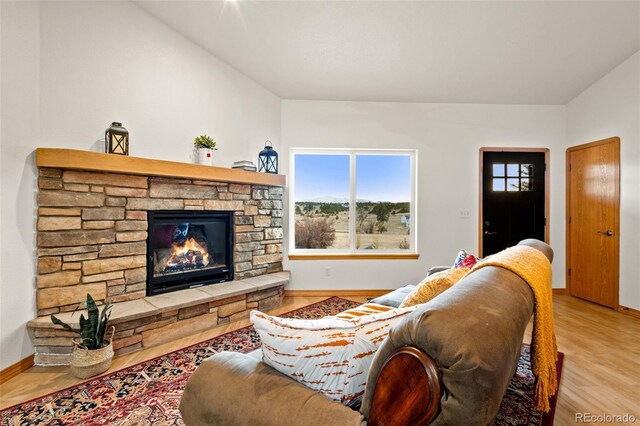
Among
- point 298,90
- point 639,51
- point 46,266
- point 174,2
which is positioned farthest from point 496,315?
point 639,51

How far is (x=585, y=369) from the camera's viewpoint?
2.28 metres

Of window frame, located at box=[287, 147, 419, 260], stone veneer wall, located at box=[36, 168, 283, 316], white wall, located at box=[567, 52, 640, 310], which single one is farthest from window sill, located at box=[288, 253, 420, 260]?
white wall, located at box=[567, 52, 640, 310]

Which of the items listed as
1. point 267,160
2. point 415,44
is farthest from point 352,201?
point 415,44

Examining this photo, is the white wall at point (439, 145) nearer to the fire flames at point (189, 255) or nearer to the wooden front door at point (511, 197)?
the wooden front door at point (511, 197)

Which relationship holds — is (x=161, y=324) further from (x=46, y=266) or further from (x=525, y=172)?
(x=525, y=172)

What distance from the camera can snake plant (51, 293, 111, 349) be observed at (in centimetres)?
205

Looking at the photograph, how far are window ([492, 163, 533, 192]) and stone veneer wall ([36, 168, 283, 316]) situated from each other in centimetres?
368

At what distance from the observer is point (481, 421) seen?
65 centimetres

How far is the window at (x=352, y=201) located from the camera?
4.28 meters

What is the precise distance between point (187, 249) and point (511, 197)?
4.14 metres

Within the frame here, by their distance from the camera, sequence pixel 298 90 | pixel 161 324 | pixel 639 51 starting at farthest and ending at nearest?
1. pixel 298 90
2. pixel 639 51
3. pixel 161 324

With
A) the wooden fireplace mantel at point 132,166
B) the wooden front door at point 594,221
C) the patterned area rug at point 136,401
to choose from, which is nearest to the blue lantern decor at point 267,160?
the wooden fireplace mantel at point 132,166

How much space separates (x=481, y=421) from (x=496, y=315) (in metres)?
0.22

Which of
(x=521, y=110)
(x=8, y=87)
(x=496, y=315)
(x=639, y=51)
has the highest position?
(x=639, y=51)
